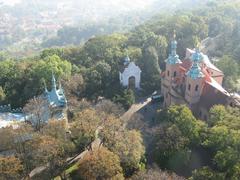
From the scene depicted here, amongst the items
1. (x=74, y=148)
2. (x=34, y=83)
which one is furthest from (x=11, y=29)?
(x=74, y=148)

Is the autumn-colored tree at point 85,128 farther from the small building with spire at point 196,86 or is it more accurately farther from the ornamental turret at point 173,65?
the ornamental turret at point 173,65

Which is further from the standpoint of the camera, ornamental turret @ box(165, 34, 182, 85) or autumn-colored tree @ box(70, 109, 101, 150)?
ornamental turret @ box(165, 34, 182, 85)

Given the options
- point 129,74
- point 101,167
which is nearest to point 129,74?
point 129,74

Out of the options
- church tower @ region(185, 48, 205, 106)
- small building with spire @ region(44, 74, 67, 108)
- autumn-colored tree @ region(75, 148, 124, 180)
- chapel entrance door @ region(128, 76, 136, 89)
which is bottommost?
chapel entrance door @ region(128, 76, 136, 89)

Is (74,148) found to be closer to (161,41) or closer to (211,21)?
(161,41)

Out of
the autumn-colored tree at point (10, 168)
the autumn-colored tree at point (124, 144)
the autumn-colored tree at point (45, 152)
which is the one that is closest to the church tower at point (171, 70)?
the autumn-colored tree at point (124, 144)

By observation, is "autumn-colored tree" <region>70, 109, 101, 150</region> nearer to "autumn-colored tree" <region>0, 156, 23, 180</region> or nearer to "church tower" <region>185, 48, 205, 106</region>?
"autumn-colored tree" <region>0, 156, 23, 180</region>

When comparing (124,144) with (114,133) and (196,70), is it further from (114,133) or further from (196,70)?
(196,70)

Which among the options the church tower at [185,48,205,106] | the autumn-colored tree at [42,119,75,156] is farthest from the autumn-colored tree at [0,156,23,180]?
the church tower at [185,48,205,106]
